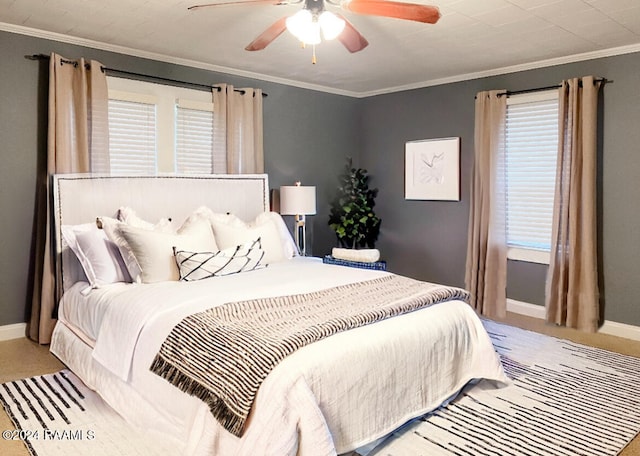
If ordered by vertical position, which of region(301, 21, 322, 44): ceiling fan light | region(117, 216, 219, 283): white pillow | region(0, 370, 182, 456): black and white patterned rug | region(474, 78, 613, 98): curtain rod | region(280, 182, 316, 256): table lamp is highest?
region(474, 78, 613, 98): curtain rod

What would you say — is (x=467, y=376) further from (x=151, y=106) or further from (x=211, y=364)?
(x=151, y=106)

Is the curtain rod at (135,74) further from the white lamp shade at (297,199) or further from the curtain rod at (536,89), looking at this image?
the curtain rod at (536,89)

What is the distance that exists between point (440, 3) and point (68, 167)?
2.91 meters

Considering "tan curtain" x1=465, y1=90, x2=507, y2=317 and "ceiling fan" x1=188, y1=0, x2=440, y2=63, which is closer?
"ceiling fan" x1=188, y1=0, x2=440, y2=63

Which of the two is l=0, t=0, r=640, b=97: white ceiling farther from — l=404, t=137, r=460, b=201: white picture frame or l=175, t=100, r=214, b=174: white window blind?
l=404, t=137, r=460, b=201: white picture frame

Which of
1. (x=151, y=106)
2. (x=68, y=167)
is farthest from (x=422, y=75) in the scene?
(x=68, y=167)

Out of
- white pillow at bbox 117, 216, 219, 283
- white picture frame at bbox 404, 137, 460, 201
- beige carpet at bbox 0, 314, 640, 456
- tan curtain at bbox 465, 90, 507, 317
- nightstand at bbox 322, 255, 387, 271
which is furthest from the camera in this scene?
white picture frame at bbox 404, 137, 460, 201

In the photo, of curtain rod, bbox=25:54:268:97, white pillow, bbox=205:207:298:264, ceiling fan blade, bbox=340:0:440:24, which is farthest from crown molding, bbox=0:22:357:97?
ceiling fan blade, bbox=340:0:440:24

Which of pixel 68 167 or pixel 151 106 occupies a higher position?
pixel 151 106

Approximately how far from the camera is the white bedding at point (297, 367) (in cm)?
196

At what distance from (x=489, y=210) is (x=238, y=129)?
2.58 m

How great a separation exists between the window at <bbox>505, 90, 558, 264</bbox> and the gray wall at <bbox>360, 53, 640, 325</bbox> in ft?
0.51

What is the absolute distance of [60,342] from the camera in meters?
3.42

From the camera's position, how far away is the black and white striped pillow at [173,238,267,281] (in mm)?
3283
